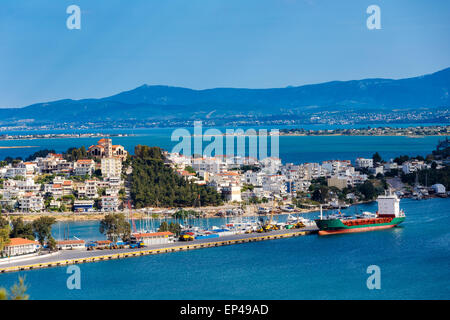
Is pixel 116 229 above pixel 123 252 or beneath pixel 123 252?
above

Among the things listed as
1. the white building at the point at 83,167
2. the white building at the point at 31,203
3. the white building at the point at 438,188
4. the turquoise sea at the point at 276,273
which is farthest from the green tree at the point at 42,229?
the white building at the point at 438,188

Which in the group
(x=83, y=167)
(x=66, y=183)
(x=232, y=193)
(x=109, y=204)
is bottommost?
(x=109, y=204)

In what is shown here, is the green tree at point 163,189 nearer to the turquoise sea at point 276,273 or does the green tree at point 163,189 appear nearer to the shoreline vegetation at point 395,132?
the turquoise sea at point 276,273

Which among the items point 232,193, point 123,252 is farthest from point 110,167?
point 123,252

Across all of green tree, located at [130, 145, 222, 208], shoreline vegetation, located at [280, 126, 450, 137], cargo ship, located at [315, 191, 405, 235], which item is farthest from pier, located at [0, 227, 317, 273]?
shoreline vegetation, located at [280, 126, 450, 137]

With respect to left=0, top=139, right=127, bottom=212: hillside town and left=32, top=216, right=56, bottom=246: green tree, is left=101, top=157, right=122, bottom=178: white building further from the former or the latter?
left=32, top=216, right=56, bottom=246: green tree

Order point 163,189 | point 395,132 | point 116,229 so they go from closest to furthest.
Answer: point 116,229 → point 163,189 → point 395,132

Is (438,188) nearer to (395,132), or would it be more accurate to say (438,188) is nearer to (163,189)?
(163,189)
